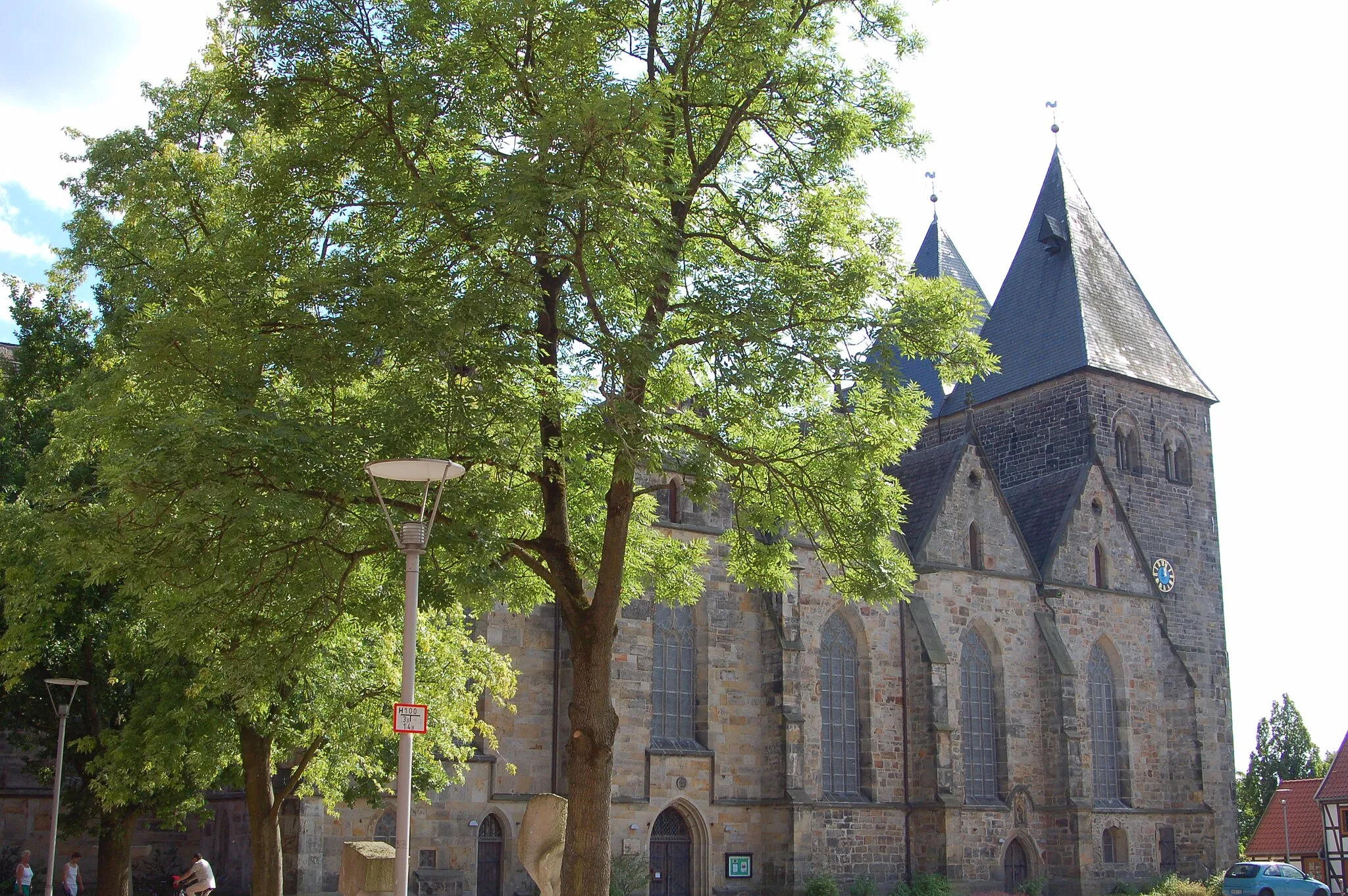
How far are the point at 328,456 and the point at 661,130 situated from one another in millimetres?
4183

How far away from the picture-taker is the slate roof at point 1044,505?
35.1 meters

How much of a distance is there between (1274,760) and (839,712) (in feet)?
157

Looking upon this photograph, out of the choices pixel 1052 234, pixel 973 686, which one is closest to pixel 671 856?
pixel 973 686

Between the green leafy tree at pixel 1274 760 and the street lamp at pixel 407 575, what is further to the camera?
the green leafy tree at pixel 1274 760

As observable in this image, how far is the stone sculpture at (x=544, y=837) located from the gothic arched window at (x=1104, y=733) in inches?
856

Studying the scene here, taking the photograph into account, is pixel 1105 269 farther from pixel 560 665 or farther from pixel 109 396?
pixel 109 396

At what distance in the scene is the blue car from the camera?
2961 cm

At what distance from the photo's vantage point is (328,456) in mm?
11641

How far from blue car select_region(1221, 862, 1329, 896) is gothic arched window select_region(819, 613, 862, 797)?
9208 millimetres

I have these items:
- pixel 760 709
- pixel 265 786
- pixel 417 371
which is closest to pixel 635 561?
pixel 417 371

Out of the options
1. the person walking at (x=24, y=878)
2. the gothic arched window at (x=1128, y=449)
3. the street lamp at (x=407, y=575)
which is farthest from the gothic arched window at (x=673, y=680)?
the gothic arched window at (x=1128, y=449)

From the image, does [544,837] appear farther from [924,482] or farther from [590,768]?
[924,482]

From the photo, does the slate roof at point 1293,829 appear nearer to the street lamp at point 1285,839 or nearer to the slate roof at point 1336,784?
the street lamp at point 1285,839

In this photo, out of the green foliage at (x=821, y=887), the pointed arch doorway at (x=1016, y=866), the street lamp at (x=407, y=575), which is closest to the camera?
the street lamp at (x=407, y=575)
